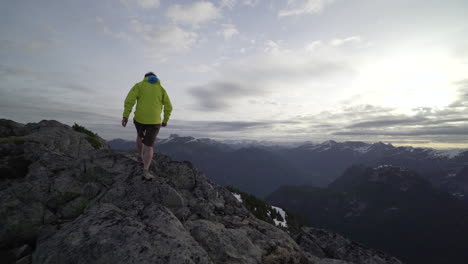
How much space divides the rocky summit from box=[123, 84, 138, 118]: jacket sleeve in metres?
3.14

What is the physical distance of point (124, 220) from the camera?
236 inches

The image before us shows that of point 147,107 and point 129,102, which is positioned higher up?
point 129,102

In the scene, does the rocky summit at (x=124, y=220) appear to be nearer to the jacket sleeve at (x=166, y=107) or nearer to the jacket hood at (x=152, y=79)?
the jacket sleeve at (x=166, y=107)

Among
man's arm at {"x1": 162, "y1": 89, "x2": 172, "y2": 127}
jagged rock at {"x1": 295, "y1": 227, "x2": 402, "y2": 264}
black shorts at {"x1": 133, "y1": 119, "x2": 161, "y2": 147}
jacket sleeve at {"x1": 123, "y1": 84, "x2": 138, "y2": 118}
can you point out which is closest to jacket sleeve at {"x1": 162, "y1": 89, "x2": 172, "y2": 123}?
man's arm at {"x1": 162, "y1": 89, "x2": 172, "y2": 127}

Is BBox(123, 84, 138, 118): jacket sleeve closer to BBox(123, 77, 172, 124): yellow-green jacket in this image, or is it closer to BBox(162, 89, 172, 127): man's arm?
BBox(123, 77, 172, 124): yellow-green jacket

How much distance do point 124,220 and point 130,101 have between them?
5.07 metres

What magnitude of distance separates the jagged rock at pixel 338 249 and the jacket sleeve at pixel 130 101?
39.4ft

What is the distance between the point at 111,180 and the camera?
A: 974 cm

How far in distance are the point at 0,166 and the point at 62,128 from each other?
31.1 feet

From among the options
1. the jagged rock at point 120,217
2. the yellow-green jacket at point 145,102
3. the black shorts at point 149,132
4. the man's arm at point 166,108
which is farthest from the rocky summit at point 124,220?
the yellow-green jacket at point 145,102

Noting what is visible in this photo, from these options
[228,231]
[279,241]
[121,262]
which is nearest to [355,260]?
[279,241]

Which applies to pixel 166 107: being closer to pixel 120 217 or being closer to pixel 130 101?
pixel 130 101

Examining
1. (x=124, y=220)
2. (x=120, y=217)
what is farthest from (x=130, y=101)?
(x=124, y=220)

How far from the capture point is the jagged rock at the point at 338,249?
11.2 m
